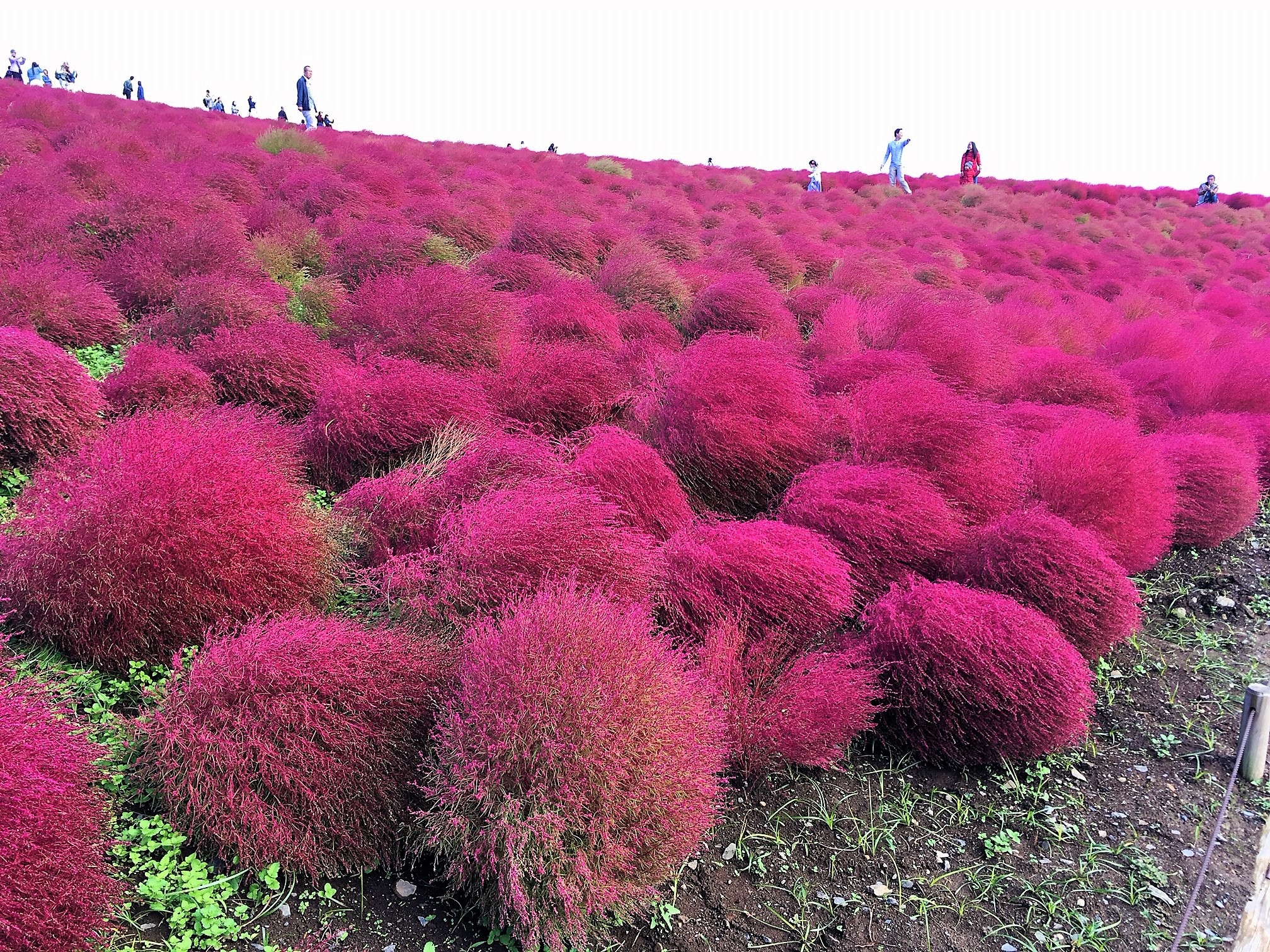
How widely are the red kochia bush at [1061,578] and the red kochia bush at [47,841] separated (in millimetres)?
3440

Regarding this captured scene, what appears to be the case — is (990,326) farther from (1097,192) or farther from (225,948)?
(1097,192)

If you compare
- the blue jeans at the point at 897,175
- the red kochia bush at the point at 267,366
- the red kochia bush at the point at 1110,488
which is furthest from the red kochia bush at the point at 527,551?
the blue jeans at the point at 897,175

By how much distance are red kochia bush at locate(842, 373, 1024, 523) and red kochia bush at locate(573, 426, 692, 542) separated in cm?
112

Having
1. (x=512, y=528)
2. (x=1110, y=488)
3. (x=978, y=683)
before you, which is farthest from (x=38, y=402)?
(x=1110, y=488)

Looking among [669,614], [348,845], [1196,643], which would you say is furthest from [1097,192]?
[348,845]

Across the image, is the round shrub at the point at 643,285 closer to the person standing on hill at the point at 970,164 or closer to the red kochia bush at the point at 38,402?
the red kochia bush at the point at 38,402

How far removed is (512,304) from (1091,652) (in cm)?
416

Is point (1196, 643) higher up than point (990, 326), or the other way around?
point (990, 326)

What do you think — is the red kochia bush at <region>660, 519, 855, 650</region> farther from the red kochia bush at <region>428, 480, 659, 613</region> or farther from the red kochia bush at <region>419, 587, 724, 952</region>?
the red kochia bush at <region>419, 587, 724, 952</region>

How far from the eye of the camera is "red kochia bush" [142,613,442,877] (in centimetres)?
228

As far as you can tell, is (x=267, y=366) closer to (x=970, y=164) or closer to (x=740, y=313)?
(x=740, y=313)

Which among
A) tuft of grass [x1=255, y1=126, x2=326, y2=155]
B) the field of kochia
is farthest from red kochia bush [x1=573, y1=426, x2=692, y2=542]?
tuft of grass [x1=255, y1=126, x2=326, y2=155]

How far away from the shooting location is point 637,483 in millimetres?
3746

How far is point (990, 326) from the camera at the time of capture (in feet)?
22.9
